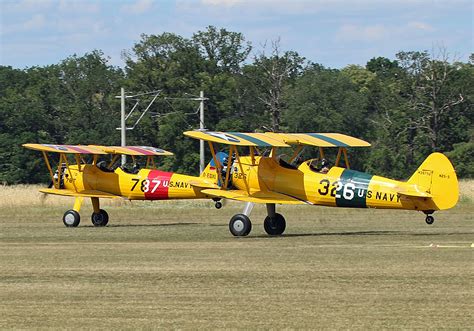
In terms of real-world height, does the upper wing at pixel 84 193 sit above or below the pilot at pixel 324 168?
below

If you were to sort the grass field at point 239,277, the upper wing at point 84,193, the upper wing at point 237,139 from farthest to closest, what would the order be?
the upper wing at point 84,193 < the upper wing at point 237,139 < the grass field at point 239,277

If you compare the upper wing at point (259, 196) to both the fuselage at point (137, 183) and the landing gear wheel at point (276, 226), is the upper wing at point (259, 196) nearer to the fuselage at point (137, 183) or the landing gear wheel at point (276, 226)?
the landing gear wheel at point (276, 226)

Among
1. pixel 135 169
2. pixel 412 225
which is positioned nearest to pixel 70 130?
pixel 135 169

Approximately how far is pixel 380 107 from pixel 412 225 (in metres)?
45.6

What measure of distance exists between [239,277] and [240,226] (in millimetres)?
8411

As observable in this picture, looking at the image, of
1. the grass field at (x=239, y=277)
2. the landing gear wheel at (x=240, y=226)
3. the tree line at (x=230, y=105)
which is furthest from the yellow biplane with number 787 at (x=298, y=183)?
the tree line at (x=230, y=105)

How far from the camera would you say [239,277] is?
637 inches

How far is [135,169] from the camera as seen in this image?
31250mm

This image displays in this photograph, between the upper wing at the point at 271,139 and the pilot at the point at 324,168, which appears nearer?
the pilot at the point at 324,168

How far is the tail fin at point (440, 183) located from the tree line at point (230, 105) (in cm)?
3391

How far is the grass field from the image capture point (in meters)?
12.5

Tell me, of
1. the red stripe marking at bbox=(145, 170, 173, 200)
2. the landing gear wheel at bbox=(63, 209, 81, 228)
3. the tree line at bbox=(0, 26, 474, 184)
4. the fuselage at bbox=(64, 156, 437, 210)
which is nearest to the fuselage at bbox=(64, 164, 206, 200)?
the red stripe marking at bbox=(145, 170, 173, 200)

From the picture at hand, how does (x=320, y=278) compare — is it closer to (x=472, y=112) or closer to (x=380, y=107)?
(x=472, y=112)

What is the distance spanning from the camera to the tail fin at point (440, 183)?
2311 cm
